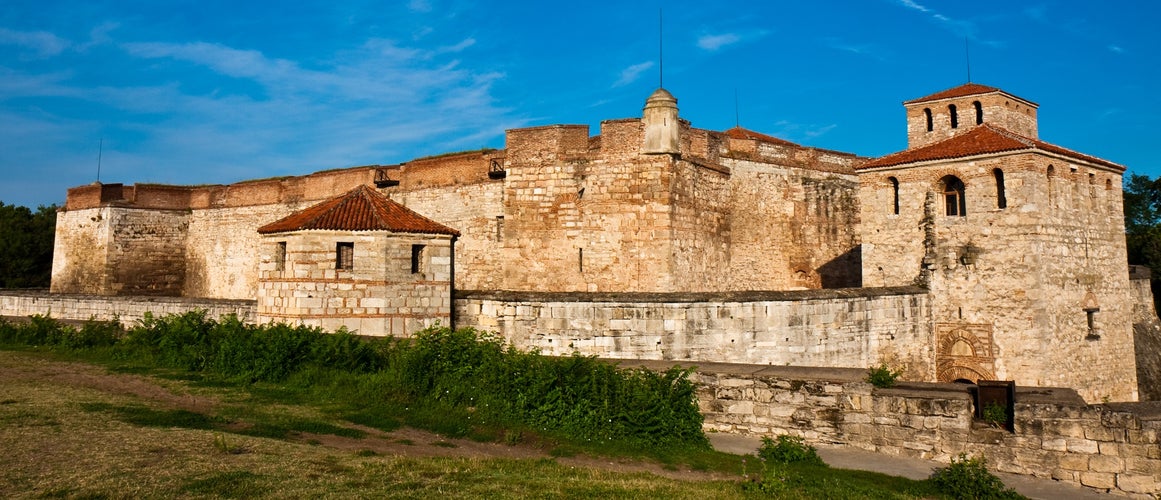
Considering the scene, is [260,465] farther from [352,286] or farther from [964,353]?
[964,353]

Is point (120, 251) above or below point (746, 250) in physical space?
above

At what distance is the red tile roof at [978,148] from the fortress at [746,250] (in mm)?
77

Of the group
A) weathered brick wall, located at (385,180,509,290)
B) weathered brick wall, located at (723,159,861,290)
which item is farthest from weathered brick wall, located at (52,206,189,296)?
weathered brick wall, located at (723,159,861,290)

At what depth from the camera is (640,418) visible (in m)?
8.25

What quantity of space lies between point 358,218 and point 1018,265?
1402 centimetres

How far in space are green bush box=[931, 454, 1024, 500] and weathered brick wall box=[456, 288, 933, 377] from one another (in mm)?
5772

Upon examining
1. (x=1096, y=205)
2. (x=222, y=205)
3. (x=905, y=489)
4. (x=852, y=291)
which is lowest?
(x=905, y=489)

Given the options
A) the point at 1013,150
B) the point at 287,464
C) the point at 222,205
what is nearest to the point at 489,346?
the point at 287,464

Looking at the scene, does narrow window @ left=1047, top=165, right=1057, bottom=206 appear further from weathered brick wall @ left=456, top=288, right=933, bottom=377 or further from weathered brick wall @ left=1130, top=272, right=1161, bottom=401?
weathered brick wall @ left=1130, top=272, right=1161, bottom=401

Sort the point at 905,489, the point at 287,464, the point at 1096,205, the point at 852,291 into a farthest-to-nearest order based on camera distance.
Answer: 1. the point at 1096,205
2. the point at 852,291
3. the point at 905,489
4. the point at 287,464

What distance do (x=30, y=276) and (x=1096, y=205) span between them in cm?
4695

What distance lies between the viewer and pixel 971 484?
6.92 metres

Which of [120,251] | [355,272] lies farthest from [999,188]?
[120,251]

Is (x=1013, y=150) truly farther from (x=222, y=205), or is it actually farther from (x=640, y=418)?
(x=222, y=205)
